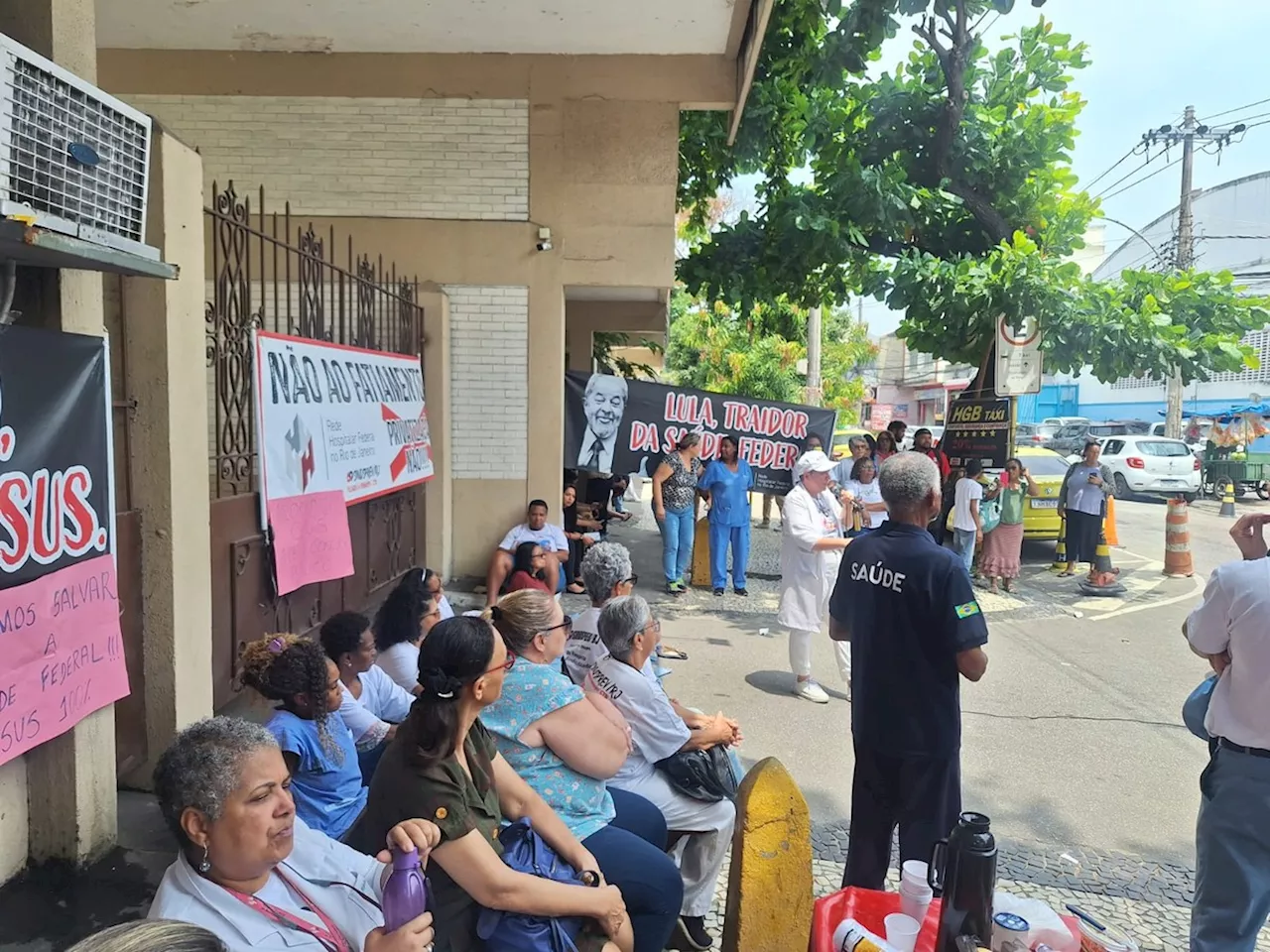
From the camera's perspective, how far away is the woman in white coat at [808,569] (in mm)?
5926

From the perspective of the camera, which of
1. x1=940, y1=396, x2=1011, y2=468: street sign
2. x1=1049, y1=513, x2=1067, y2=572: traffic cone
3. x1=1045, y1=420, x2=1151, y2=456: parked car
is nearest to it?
x1=940, y1=396, x2=1011, y2=468: street sign

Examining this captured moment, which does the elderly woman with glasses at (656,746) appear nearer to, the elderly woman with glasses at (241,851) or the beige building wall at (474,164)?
the elderly woman with glasses at (241,851)

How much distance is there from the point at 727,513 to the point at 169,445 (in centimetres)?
618

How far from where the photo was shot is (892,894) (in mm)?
2311

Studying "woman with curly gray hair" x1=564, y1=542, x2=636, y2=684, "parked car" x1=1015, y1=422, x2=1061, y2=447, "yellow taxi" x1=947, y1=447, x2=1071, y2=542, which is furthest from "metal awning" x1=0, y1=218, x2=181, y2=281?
"parked car" x1=1015, y1=422, x2=1061, y2=447

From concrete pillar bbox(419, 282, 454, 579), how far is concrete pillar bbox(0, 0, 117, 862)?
15.7 feet

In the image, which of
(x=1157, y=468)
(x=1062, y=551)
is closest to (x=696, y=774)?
(x=1062, y=551)

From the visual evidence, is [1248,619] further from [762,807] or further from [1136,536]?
[1136,536]

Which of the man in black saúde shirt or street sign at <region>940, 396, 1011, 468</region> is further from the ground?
street sign at <region>940, 396, 1011, 468</region>

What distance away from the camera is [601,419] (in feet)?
30.2

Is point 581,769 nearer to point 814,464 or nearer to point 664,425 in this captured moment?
point 814,464

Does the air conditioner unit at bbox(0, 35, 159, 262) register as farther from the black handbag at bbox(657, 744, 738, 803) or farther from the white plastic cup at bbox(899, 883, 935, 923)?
the white plastic cup at bbox(899, 883, 935, 923)

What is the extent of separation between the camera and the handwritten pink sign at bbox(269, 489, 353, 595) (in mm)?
4539

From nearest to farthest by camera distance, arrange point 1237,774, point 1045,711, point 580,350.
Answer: point 1237,774, point 1045,711, point 580,350
